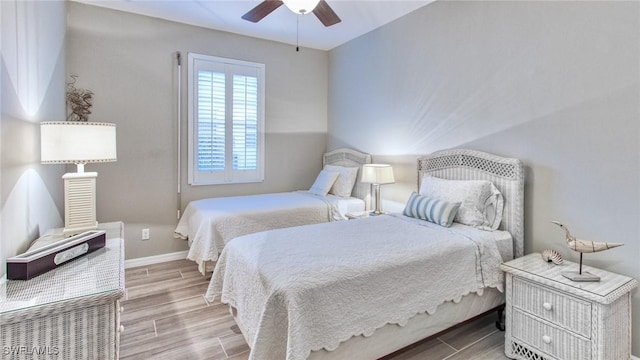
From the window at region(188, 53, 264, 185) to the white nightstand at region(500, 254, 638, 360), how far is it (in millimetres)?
3320

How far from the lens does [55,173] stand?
8.71 ft

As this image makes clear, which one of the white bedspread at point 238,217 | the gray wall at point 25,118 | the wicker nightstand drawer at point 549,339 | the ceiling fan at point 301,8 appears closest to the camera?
the gray wall at point 25,118

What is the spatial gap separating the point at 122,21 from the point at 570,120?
442 cm

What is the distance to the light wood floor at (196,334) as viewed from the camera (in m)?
2.12

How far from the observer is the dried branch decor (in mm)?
3240

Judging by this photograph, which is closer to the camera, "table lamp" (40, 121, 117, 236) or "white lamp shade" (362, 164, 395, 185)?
"table lamp" (40, 121, 117, 236)

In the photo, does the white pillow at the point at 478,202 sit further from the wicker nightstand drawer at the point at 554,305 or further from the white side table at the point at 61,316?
the white side table at the point at 61,316

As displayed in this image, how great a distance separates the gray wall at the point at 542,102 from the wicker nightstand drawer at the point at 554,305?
0.56m

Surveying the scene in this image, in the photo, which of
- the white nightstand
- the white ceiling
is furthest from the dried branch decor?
the white nightstand

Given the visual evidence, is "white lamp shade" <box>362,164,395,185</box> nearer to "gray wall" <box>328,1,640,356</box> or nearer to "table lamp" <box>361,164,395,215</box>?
"table lamp" <box>361,164,395,215</box>

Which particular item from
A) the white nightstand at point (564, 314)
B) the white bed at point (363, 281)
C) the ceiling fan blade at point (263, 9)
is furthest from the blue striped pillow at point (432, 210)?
the ceiling fan blade at point (263, 9)

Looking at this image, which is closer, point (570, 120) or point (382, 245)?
point (382, 245)

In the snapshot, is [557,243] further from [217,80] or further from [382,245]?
[217,80]

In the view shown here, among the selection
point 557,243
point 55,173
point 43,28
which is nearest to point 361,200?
point 557,243
